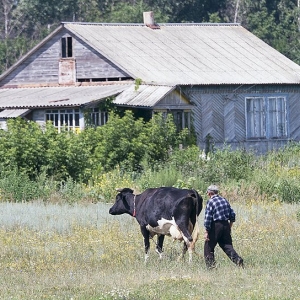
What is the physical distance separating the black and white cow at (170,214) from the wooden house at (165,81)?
16.6 m

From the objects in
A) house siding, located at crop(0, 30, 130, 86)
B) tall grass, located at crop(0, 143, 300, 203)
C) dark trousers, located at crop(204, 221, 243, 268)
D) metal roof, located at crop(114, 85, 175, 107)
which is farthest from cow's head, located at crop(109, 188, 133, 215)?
house siding, located at crop(0, 30, 130, 86)

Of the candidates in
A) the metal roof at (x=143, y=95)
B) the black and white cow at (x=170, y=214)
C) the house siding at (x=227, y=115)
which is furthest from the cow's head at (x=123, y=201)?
the house siding at (x=227, y=115)

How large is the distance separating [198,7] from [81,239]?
3888 centimetres

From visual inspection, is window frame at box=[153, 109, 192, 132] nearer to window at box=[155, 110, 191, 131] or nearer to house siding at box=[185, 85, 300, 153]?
window at box=[155, 110, 191, 131]

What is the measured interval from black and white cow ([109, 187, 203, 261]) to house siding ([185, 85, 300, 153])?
62.9 ft

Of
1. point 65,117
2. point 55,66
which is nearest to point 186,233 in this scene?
point 65,117

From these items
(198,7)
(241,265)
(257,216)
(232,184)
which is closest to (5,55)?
(198,7)

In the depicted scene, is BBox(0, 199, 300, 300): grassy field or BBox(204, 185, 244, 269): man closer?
BBox(0, 199, 300, 300): grassy field

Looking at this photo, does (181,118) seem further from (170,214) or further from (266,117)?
A: (170,214)

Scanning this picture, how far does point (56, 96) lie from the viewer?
3431 cm

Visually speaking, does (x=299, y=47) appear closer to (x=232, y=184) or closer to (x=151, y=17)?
(x=151, y=17)

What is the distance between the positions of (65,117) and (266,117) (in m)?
7.65

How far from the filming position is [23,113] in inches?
1314

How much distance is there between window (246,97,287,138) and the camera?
36.6 meters
